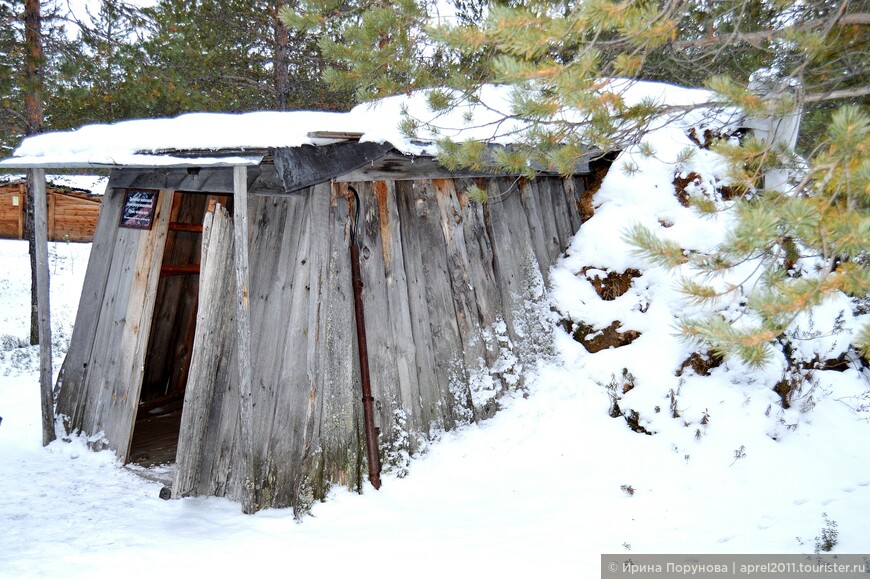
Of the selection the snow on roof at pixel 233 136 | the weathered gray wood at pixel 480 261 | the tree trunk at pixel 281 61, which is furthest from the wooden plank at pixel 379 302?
the tree trunk at pixel 281 61

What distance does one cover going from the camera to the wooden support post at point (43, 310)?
6059 mm

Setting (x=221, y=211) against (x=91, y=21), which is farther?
(x=91, y=21)

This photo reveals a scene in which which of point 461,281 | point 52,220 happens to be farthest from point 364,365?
point 52,220

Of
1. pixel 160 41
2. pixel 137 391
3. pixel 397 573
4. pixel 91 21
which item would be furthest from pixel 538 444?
pixel 91 21

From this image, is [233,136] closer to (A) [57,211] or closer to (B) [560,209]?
(B) [560,209]

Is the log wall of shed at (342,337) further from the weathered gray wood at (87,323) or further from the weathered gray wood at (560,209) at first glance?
the weathered gray wood at (87,323)

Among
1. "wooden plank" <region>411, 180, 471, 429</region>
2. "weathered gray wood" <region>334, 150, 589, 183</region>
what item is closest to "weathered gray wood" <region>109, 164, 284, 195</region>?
"weathered gray wood" <region>334, 150, 589, 183</region>

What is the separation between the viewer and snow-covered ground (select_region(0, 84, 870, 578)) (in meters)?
3.92

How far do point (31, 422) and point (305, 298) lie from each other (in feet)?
13.1

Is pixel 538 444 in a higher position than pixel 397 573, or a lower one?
higher

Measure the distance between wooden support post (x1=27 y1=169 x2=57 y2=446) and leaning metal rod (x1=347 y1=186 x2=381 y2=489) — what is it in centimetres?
316

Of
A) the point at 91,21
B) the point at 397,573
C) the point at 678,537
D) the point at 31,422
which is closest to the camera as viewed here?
the point at 397,573

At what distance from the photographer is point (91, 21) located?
10.1 meters

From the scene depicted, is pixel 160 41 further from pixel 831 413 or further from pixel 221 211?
pixel 831 413
